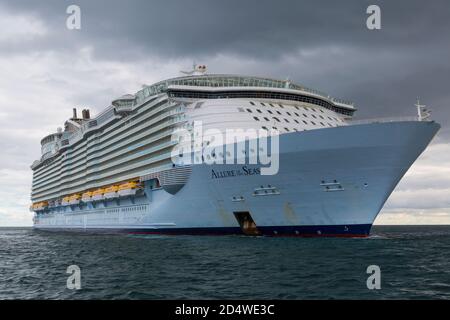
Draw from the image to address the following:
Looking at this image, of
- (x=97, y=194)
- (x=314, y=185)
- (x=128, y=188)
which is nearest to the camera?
(x=314, y=185)

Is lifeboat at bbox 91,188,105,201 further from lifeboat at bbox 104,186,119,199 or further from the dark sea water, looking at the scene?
the dark sea water

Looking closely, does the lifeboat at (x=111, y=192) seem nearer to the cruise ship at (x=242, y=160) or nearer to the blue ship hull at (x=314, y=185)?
the cruise ship at (x=242, y=160)

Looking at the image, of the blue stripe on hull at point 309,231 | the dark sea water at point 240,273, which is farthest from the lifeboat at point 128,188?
the dark sea water at point 240,273

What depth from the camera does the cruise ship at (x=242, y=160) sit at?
2659 cm

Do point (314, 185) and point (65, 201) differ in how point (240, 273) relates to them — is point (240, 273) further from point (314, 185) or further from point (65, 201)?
point (65, 201)

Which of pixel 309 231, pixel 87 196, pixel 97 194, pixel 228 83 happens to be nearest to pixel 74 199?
pixel 87 196

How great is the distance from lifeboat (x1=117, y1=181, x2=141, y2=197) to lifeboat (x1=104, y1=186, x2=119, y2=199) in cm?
119

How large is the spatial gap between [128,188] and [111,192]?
5.41m

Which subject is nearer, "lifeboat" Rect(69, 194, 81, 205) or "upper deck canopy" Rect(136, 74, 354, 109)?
"upper deck canopy" Rect(136, 74, 354, 109)

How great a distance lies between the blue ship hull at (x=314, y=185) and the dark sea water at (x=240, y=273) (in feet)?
6.05

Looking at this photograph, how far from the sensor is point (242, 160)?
2958cm

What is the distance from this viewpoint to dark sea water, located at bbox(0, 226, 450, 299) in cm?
1476

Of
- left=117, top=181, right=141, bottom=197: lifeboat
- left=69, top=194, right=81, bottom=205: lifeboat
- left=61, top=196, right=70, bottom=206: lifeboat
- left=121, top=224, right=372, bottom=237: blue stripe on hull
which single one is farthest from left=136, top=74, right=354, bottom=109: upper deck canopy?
left=61, top=196, right=70, bottom=206: lifeboat
